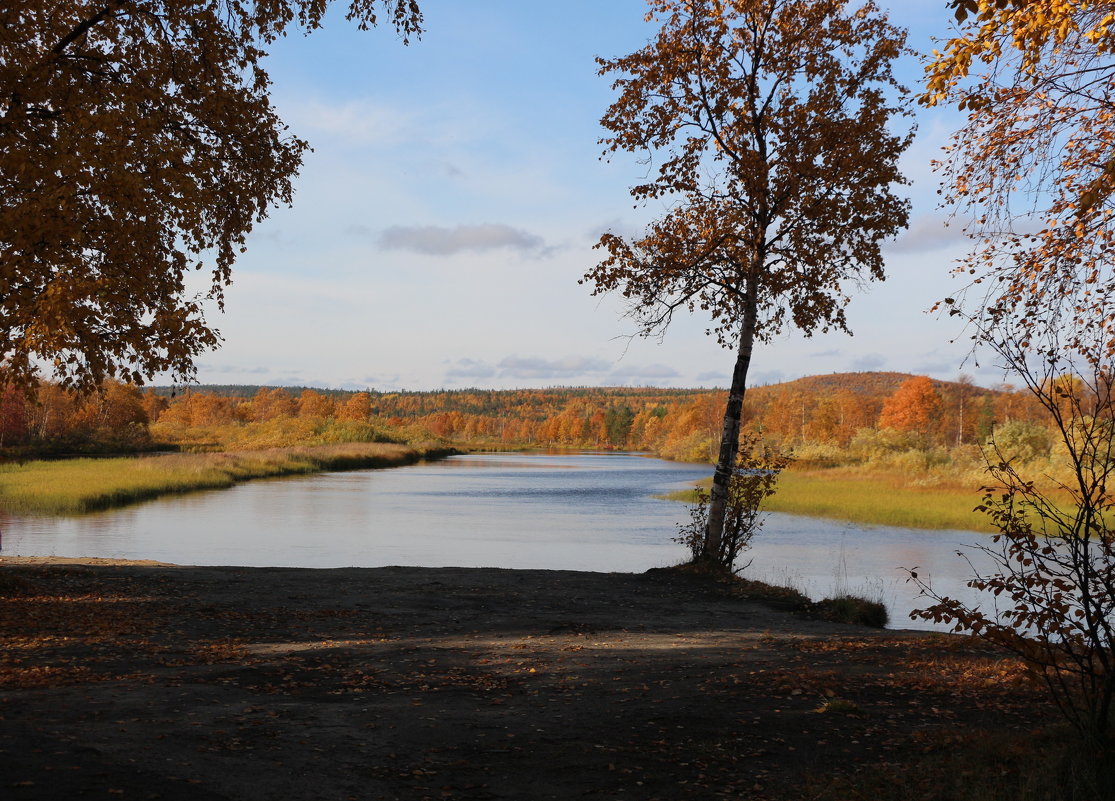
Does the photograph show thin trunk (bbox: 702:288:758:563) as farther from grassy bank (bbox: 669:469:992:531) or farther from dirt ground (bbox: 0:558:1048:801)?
grassy bank (bbox: 669:469:992:531)

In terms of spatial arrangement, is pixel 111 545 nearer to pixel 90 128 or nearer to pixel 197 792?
pixel 90 128

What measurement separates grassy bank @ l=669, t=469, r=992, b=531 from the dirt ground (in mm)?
20083

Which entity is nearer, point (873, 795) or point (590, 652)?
point (873, 795)

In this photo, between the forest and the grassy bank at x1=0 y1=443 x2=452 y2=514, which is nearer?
the grassy bank at x1=0 y1=443 x2=452 y2=514

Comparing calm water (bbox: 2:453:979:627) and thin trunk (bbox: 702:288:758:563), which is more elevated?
thin trunk (bbox: 702:288:758:563)

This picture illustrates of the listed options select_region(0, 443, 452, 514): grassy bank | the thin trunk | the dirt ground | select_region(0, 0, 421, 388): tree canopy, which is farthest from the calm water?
select_region(0, 0, 421, 388): tree canopy

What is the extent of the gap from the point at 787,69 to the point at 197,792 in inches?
590

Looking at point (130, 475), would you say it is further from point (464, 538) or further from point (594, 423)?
point (594, 423)

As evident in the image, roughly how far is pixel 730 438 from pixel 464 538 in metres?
12.6

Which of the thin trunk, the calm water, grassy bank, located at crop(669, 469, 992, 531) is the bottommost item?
the calm water

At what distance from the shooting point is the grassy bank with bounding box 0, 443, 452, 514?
30.3 metres

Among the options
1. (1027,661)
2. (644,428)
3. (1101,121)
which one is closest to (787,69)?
(1101,121)

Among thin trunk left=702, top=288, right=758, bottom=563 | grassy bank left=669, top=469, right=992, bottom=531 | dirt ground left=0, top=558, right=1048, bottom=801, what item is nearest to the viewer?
dirt ground left=0, top=558, right=1048, bottom=801

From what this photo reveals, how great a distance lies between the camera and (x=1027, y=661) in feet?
17.2
